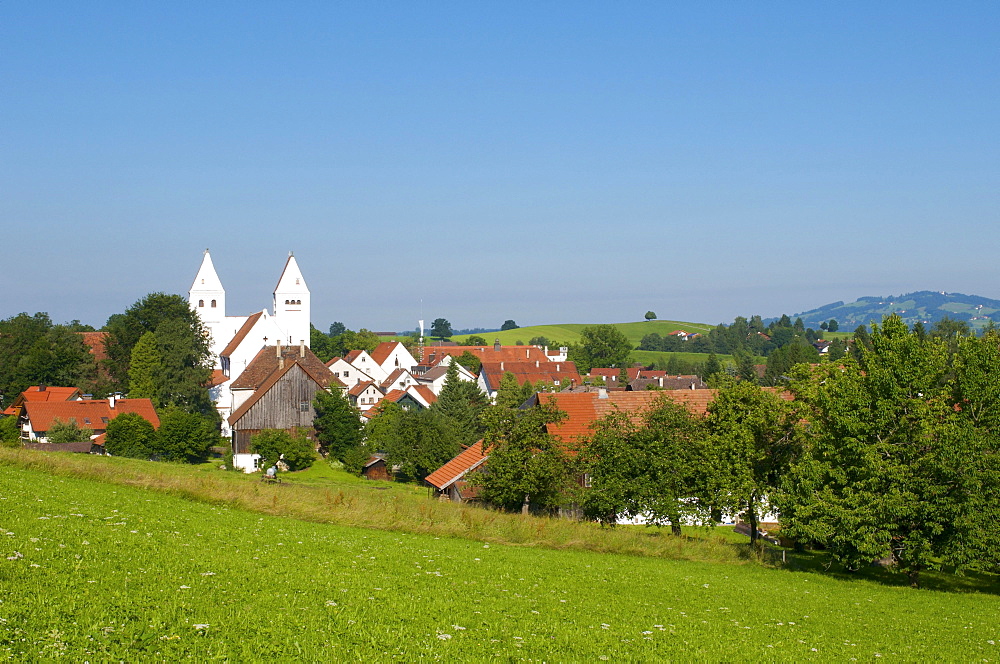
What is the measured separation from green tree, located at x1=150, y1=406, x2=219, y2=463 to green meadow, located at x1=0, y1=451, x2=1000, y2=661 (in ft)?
151

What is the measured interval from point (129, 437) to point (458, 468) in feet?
112

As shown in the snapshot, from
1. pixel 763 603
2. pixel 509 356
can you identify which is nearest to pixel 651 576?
pixel 763 603

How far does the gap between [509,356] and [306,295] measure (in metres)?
54.0

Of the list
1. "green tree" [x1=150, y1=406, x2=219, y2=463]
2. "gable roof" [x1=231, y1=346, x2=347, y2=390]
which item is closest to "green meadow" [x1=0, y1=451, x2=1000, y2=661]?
"green tree" [x1=150, y1=406, x2=219, y2=463]

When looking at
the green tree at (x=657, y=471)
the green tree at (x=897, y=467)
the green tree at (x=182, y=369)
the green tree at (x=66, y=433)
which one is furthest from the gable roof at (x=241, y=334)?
the green tree at (x=897, y=467)

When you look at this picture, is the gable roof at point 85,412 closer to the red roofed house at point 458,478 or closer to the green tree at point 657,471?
the red roofed house at point 458,478

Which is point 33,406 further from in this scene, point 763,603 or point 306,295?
point 763,603

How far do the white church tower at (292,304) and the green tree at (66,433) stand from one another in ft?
157

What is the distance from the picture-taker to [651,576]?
1769 cm

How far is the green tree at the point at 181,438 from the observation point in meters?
64.9

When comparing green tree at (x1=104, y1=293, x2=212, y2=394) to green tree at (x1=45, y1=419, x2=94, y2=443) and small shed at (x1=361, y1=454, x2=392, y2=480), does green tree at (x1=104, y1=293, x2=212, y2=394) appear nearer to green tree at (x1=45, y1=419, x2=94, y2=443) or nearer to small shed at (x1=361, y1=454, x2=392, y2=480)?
green tree at (x1=45, y1=419, x2=94, y2=443)

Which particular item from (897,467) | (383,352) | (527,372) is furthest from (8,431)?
(383,352)

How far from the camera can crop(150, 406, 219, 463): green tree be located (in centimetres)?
6494

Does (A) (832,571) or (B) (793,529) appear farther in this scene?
(A) (832,571)
